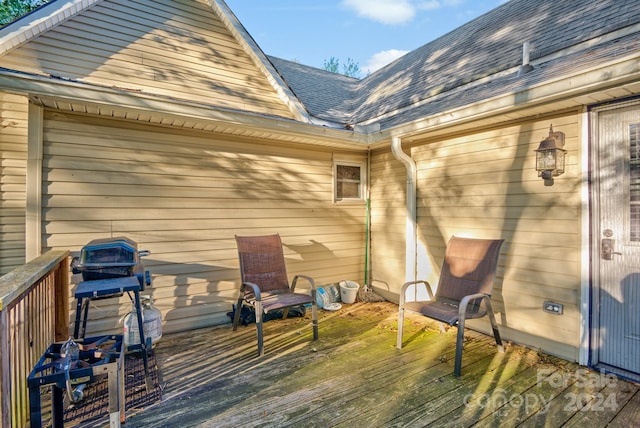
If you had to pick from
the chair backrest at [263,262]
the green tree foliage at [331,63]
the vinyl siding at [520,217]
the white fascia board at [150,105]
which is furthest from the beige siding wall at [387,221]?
the green tree foliage at [331,63]

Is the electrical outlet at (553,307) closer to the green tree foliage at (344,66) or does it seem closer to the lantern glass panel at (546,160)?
the lantern glass panel at (546,160)

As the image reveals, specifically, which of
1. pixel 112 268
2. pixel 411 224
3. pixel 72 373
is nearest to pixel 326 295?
pixel 411 224

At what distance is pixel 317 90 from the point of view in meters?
6.66

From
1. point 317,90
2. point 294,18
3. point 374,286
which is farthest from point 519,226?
point 294,18

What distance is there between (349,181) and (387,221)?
2.81 ft

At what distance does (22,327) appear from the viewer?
6.81ft

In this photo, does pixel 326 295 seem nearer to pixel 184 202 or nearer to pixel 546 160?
pixel 184 202

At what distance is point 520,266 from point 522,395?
1.35 metres

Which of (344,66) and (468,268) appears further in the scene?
(344,66)

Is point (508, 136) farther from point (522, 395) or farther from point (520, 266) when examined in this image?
point (522, 395)

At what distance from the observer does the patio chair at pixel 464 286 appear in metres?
3.12

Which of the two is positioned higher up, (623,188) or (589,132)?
(589,132)

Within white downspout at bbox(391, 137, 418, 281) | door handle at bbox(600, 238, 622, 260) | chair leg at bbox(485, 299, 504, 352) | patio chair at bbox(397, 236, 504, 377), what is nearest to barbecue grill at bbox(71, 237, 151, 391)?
patio chair at bbox(397, 236, 504, 377)

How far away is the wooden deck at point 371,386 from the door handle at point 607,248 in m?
0.99
